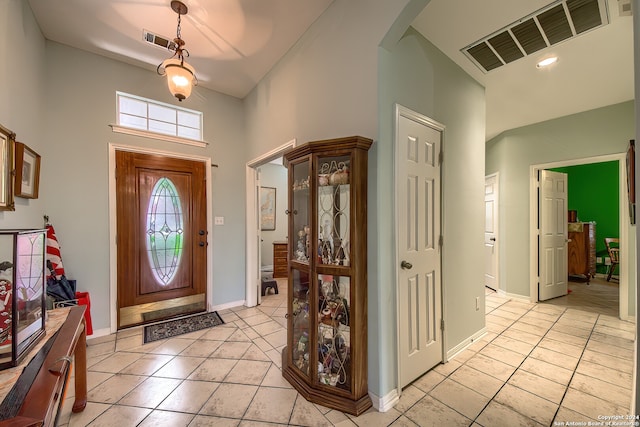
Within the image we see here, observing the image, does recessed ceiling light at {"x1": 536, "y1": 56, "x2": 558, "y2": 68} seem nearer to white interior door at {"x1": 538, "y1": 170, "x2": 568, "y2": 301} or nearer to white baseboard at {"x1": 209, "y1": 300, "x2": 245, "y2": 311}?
white interior door at {"x1": 538, "y1": 170, "x2": 568, "y2": 301}

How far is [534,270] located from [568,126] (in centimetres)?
222

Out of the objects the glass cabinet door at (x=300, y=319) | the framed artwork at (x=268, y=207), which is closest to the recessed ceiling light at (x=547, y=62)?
the glass cabinet door at (x=300, y=319)

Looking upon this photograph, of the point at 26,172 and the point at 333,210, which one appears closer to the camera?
the point at 333,210

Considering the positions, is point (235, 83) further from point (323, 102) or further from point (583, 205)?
point (583, 205)

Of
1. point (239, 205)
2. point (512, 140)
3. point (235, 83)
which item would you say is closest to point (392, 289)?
point (239, 205)

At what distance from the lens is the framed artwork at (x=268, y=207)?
221 inches

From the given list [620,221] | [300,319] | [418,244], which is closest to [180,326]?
[300,319]

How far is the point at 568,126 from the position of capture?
3.58m

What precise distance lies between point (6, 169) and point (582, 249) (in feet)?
27.3

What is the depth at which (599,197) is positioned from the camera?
5379 millimetres

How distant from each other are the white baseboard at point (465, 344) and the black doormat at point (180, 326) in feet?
8.35

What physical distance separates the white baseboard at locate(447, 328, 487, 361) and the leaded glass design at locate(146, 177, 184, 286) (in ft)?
10.7

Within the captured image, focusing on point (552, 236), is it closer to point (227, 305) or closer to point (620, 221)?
point (620, 221)

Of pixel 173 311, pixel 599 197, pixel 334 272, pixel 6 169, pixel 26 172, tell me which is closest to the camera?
pixel 6 169
